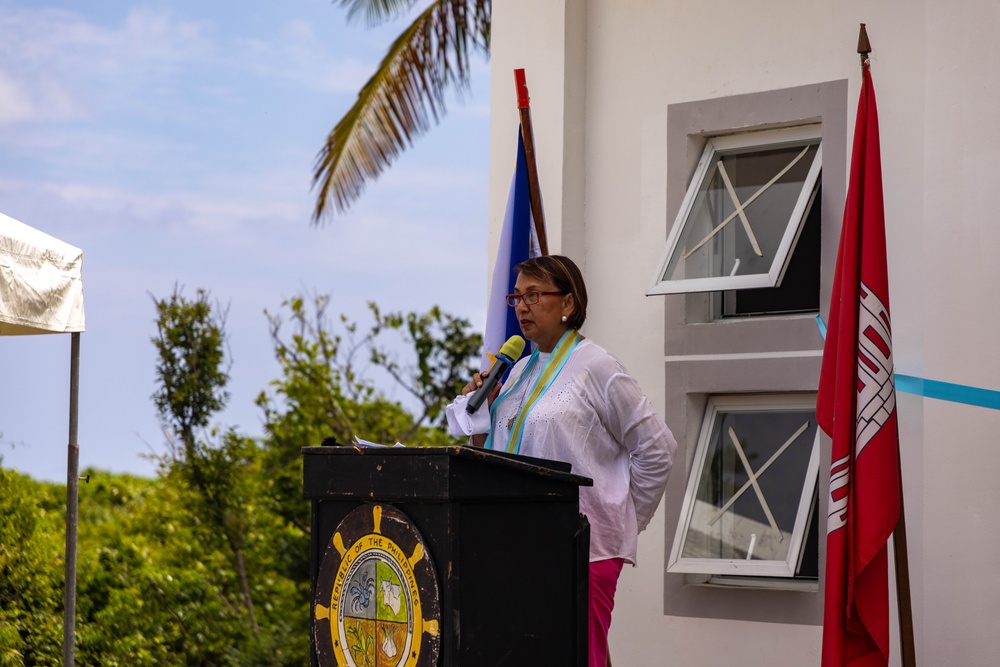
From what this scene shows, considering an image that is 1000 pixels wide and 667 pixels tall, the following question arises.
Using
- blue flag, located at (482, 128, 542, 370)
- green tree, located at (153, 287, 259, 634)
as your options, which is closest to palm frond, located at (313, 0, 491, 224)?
green tree, located at (153, 287, 259, 634)

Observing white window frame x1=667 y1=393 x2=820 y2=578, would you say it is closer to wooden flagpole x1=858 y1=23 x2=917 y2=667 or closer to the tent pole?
wooden flagpole x1=858 y1=23 x2=917 y2=667

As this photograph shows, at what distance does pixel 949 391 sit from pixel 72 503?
4.36 meters

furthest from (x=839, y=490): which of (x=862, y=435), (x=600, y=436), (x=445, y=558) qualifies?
(x=445, y=558)

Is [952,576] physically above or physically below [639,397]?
below

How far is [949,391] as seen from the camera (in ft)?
17.2

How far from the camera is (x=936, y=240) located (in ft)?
17.7

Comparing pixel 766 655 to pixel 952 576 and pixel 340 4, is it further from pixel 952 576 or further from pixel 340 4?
pixel 340 4

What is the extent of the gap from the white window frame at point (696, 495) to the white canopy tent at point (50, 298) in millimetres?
3095

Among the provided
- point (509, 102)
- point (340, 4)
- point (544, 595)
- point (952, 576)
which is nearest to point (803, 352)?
point (952, 576)

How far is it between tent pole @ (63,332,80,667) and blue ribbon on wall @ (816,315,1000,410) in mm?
4060

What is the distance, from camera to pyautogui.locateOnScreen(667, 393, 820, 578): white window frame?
18.4 ft

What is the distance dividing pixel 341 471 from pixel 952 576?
2779mm

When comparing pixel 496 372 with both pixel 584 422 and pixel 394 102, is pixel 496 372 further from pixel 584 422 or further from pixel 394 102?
pixel 394 102

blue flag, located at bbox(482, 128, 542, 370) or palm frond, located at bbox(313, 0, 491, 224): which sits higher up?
palm frond, located at bbox(313, 0, 491, 224)
